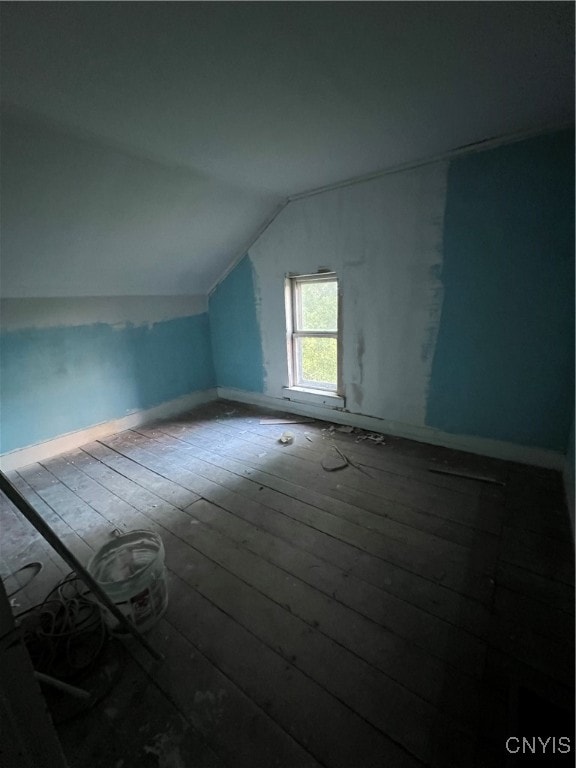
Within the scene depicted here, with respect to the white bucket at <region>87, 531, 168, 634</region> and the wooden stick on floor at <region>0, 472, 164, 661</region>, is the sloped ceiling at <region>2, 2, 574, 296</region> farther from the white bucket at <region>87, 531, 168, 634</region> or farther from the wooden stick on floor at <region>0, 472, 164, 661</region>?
the white bucket at <region>87, 531, 168, 634</region>

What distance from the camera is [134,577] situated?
1358 millimetres

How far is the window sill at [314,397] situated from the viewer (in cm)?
337

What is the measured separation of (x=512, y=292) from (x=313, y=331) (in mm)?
1746

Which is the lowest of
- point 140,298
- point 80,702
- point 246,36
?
point 80,702

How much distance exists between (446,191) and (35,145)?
2542 mm

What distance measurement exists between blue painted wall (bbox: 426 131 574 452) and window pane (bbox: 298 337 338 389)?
3.51 ft

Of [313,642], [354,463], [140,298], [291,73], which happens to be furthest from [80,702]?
[140,298]

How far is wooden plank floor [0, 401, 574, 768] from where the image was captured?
1049 millimetres

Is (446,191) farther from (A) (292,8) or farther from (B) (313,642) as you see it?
(B) (313,642)

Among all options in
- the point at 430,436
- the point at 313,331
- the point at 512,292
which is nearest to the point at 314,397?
the point at 313,331

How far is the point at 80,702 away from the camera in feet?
3.83

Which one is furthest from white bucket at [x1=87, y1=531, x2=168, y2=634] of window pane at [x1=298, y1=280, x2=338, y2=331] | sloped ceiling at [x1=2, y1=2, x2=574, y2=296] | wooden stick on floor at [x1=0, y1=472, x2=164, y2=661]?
window pane at [x1=298, y1=280, x2=338, y2=331]

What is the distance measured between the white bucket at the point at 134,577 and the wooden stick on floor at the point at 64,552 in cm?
7

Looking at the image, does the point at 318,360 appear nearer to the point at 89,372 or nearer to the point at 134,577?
the point at 89,372
